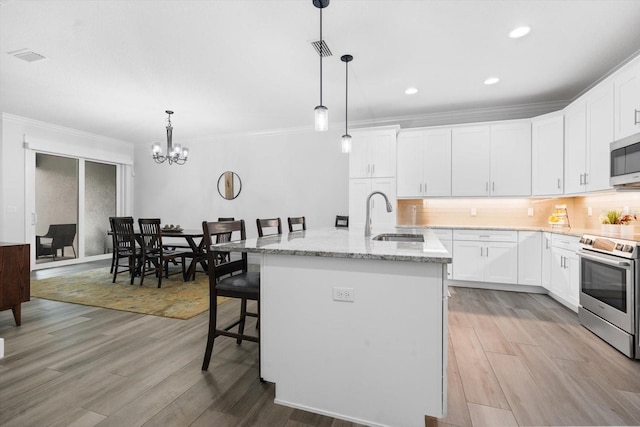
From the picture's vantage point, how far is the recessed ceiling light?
2.64m

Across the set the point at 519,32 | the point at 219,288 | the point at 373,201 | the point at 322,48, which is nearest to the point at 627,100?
the point at 519,32

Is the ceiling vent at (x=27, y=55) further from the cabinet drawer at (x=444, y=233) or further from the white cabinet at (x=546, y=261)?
the white cabinet at (x=546, y=261)

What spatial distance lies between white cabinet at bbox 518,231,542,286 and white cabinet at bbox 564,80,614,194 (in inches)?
27.2

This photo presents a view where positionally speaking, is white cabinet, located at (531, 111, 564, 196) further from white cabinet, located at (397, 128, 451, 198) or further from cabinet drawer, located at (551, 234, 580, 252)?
white cabinet, located at (397, 128, 451, 198)

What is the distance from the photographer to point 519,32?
2.69m

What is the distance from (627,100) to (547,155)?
135 centimetres

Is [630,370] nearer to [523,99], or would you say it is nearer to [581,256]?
[581,256]

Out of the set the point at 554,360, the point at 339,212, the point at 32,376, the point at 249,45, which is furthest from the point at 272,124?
the point at 554,360

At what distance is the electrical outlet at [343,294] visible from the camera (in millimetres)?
1618

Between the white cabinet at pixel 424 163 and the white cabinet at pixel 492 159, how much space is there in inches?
4.3

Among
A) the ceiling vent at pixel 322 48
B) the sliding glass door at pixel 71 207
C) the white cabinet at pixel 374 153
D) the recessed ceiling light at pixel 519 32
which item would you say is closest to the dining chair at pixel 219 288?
the ceiling vent at pixel 322 48

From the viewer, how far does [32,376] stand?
2.07m

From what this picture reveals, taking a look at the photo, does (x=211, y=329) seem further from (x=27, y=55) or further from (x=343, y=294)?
(x=27, y=55)

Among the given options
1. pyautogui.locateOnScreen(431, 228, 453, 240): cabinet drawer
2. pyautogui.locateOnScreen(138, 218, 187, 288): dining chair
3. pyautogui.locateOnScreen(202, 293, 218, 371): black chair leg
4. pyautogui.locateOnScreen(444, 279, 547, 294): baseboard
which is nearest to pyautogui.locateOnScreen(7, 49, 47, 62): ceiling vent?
pyautogui.locateOnScreen(138, 218, 187, 288): dining chair
